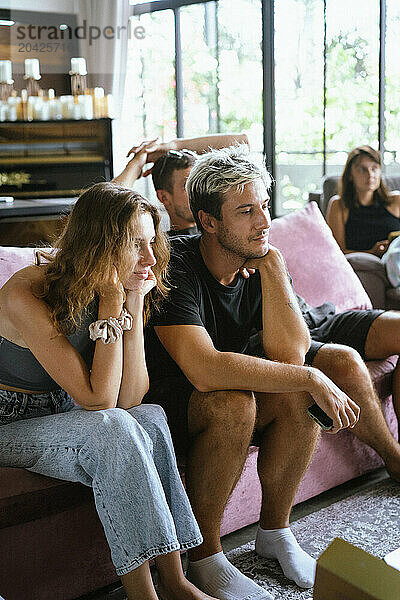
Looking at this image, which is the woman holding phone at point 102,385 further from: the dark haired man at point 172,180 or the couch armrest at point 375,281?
the couch armrest at point 375,281

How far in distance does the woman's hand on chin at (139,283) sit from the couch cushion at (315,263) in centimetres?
107

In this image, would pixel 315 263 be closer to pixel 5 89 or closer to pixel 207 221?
pixel 207 221

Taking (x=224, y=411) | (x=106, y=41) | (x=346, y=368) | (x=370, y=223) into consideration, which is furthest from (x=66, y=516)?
(x=106, y=41)

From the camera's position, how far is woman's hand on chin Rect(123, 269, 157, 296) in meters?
1.72

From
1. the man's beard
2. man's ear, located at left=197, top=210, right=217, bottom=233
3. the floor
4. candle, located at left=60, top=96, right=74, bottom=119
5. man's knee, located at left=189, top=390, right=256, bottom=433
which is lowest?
the floor

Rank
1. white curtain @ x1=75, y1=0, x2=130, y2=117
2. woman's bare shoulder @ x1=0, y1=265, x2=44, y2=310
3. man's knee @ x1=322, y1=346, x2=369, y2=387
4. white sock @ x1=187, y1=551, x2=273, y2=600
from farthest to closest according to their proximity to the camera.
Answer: white curtain @ x1=75, y1=0, x2=130, y2=117, man's knee @ x1=322, y1=346, x2=369, y2=387, white sock @ x1=187, y1=551, x2=273, y2=600, woman's bare shoulder @ x1=0, y1=265, x2=44, y2=310

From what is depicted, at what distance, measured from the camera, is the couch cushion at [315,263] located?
2.73 m

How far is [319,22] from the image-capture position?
18.7 feet

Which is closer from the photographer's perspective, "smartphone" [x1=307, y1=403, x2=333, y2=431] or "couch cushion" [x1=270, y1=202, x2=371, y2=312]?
"smartphone" [x1=307, y1=403, x2=333, y2=431]

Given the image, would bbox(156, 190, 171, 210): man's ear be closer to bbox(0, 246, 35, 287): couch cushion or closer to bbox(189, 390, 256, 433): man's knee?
bbox(0, 246, 35, 287): couch cushion

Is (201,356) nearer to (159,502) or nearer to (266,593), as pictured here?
(159,502)

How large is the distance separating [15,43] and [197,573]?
5638 mm

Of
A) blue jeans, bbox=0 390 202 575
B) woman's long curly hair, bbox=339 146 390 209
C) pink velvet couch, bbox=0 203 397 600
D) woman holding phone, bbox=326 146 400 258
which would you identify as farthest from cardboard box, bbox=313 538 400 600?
woman's long curly hair, bbox=339 146 390 209

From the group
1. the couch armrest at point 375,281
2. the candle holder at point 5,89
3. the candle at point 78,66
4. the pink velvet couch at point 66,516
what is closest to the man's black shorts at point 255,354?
the pink velvet couch at point 66,516
